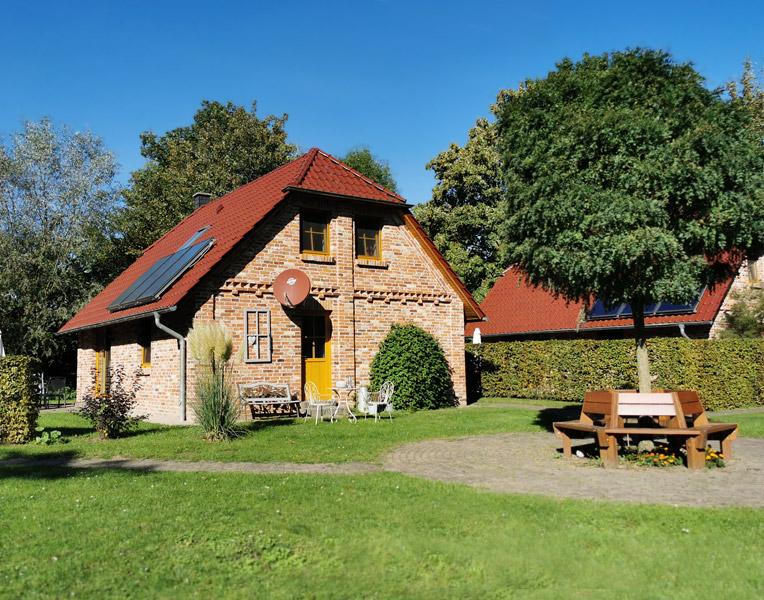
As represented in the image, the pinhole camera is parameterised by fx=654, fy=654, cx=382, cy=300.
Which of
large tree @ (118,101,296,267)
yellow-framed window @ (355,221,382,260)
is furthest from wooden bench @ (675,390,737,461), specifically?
large tree @ (118,101,296,267)

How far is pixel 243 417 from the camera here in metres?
15.5

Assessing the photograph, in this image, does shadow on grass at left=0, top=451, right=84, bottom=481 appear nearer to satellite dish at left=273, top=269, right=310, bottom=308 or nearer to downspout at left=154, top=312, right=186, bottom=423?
downspout at left=154, top=312, right=186, bottom=423

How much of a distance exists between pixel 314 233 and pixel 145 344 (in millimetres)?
5514

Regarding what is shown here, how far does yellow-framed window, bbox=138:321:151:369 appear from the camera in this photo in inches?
691

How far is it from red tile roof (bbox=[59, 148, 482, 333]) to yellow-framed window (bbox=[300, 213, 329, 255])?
2.82 ft

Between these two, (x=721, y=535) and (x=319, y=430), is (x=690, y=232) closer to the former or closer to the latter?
(x=721, y=535)

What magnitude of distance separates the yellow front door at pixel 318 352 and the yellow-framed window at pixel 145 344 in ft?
13.9

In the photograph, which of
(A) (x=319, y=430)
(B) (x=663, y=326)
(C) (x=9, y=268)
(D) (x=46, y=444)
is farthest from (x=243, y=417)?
(C) (x=9, y=268)

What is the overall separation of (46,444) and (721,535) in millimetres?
10761

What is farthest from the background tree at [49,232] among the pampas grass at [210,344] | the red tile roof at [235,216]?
the pampas grass at [210,344]

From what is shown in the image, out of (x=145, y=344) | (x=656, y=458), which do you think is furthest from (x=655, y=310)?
(x=145, y=344)

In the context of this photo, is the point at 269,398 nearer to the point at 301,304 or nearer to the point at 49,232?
the point at 301,304

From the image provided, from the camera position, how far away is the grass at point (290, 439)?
32.6 feet

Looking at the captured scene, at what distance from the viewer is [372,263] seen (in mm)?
18391
